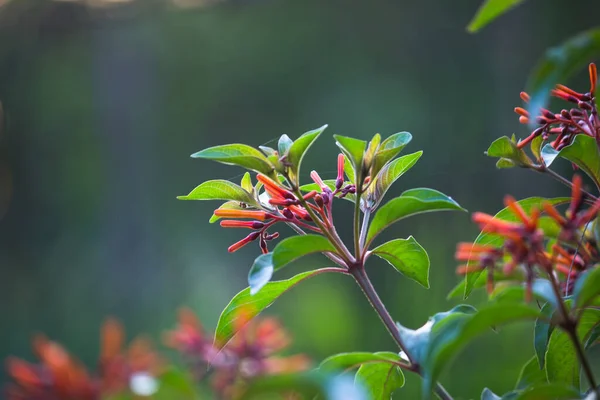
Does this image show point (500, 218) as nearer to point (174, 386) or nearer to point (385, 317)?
point (385, 317)

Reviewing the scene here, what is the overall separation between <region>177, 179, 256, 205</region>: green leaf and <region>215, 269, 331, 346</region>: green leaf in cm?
6

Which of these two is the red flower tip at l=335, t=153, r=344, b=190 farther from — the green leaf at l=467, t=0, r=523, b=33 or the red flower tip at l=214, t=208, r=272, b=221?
A: the green leaf at l=467, t=0, r=523, b=33

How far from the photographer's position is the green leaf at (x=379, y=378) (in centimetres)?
39

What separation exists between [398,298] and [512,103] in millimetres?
1511

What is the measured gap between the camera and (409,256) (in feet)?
1.40

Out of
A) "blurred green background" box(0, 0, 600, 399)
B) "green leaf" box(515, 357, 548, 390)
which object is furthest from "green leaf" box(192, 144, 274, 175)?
"blurred green background" box(0, 0, 600, 399)

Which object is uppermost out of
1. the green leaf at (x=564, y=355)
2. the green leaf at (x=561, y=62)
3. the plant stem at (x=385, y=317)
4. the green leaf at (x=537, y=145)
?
the green leaf at (x=561, y=62)

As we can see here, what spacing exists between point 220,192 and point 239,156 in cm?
6

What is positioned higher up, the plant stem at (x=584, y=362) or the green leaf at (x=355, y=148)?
the green leaf at (x=355, y=148)

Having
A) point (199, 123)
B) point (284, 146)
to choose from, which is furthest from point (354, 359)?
point (199, 123)

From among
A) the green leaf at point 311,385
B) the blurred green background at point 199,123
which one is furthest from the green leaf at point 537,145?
the blurred green background at point 199,123

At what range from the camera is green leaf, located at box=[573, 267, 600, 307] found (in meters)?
0.27

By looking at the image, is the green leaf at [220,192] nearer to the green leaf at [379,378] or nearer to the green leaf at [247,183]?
the green leaf at [247,183]

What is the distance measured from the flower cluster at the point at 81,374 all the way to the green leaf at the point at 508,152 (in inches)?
9.0
